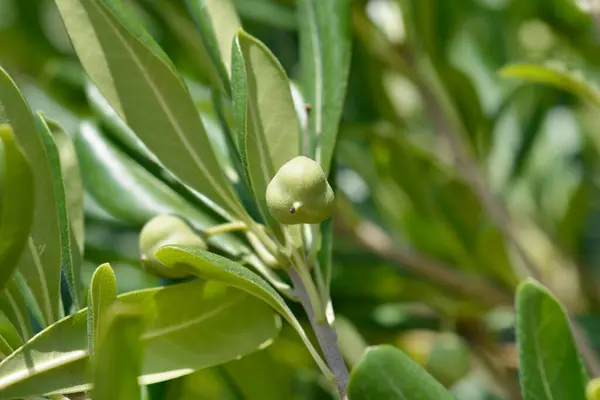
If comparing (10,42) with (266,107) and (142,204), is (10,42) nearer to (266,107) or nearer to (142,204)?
(142,204)

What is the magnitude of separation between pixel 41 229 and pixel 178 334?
173 millimetres

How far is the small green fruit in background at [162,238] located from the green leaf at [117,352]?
1.00 ft

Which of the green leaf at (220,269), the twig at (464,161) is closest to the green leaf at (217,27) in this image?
the green leaf at (220,269)

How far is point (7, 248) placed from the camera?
0.68m

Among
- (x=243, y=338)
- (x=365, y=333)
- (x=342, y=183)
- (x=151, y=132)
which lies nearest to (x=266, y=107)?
(x=151, y=132)

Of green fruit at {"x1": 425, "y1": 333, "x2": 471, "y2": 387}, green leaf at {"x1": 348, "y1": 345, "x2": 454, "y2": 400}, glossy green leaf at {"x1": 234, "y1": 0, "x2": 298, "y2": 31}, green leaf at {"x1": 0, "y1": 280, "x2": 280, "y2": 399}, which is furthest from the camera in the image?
glossy green leaf at {"x1": 234, "y1": 0, "x2": 298, "y2": 31}

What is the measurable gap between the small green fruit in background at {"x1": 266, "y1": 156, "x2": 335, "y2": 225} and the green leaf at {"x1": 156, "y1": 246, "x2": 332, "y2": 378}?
0.22 ft

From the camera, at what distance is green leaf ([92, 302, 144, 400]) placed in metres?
0.58

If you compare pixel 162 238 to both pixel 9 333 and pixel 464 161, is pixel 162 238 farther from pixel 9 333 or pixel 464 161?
pixel 464 161

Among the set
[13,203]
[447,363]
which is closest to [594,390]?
[13,203]

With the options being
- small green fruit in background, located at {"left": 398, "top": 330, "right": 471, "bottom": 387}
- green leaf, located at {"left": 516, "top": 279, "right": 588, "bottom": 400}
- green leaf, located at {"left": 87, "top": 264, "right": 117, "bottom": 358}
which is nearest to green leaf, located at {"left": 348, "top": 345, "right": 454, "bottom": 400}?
green leaf, located at {"left": 516, "top": 279, "right": 588, "bottom": 400}

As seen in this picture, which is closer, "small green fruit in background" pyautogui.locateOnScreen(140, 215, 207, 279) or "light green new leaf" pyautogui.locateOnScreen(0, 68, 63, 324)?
"light green new leaf" pyautogui.locateOnScreen(0, 68, 63, 324)

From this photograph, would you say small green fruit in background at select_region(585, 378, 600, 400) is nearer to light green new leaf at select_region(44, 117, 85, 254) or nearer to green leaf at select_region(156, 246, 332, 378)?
green leaf at select_region(156, 246, 332, 378)

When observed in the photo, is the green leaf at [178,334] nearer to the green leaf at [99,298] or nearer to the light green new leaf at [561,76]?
the green leaf at [99,298]
